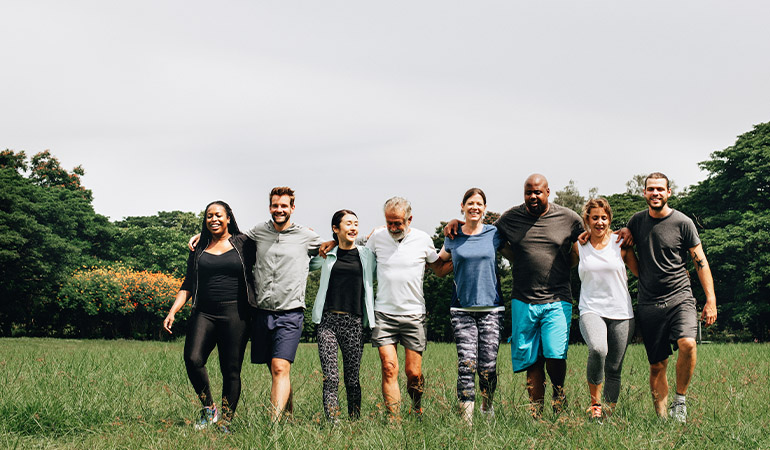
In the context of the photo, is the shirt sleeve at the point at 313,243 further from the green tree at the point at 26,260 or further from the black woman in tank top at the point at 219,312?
the green tree at the point at 26,260

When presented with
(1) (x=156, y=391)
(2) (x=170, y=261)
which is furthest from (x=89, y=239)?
(1) (x=156, y=391)

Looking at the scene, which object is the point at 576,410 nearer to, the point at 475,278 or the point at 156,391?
the point at 475,278

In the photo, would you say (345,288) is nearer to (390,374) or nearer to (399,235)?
(399,235)

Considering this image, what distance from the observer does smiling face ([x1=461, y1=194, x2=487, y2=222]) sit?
5.54 metres

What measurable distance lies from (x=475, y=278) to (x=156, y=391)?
4.20 m

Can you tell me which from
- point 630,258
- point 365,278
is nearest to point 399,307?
point 365,278

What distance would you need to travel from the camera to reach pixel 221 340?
214 inches

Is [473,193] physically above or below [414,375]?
above

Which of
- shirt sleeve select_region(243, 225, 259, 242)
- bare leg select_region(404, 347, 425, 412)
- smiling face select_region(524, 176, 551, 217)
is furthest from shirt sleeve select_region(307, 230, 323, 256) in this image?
smiling face select_region(524, 176, 551, 217)

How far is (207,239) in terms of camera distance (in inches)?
221

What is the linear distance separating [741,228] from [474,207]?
93.7 ft

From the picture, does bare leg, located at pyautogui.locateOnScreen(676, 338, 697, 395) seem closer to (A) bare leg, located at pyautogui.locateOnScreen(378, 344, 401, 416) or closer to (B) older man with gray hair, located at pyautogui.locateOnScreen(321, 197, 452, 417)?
(B) older man with gray hair, located at pyautogui.locateOnScreen(321, 197, 452, 417)

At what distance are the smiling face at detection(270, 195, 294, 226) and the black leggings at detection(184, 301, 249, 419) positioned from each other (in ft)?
2.76

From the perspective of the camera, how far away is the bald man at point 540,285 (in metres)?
5.46
